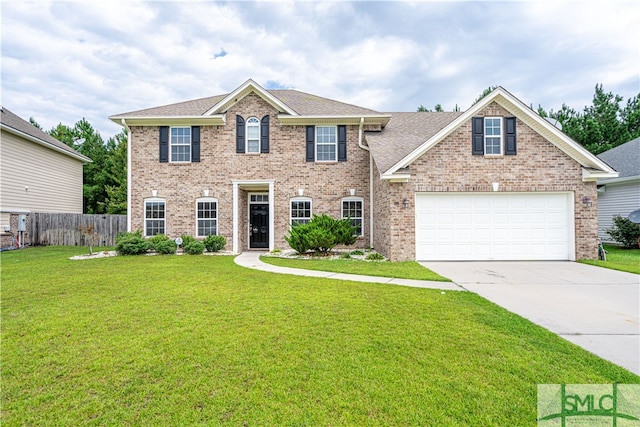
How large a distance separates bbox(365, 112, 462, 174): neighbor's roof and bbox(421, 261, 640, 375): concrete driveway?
4100 mm

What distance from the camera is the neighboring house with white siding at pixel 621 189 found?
1545cm

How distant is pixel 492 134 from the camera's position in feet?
35.6

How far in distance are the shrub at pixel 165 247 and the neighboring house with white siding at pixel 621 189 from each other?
22.0 metres

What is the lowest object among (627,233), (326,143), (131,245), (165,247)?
(165,247)

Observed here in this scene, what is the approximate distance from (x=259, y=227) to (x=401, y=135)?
7.88 meters

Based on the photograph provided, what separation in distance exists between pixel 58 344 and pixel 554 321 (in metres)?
6.83

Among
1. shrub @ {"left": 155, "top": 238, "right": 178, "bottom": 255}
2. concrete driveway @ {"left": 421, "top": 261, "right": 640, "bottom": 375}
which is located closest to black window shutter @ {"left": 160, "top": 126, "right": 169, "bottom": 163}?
shrub @ {"left": 155, "top": 238, "right": 178, "bottom": 255}

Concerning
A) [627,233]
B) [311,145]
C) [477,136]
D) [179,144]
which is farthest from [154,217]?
[627,233]

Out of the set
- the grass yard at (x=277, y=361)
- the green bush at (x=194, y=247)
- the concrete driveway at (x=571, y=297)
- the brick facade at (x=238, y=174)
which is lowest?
the concrete driveway at (x=571, y=297)

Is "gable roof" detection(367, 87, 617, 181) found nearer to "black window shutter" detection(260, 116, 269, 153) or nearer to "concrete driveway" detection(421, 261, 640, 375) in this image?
"concrete driveway" detection(421, 261, 640, 375)

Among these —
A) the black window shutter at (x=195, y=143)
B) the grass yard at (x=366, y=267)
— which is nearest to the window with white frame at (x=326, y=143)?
the grass yard at (x=366, y=267)

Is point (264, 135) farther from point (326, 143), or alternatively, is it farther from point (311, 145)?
point (326, 143)

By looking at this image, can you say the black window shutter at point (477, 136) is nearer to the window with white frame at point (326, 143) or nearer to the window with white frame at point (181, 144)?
the window with white frame at point (326, 143)

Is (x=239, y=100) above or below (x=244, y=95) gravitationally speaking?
below
